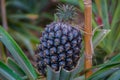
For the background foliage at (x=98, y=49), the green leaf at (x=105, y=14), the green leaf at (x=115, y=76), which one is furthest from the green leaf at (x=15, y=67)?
the green leaf at (x=105, y=14)

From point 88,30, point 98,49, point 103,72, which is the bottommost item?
point 98,49

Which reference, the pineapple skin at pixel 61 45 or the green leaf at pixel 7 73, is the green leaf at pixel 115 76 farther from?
the green leaf at pixel 7 73

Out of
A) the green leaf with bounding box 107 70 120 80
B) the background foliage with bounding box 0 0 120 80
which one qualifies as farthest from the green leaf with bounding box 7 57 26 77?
the green leaf with bounding box 107 70 120 80

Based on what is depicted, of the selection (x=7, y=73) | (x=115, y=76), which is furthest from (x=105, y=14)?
(x=7, y=73)

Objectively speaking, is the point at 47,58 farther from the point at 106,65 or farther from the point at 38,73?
the point at 106,65

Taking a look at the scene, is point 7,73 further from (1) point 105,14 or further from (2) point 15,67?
(1) point 105,14

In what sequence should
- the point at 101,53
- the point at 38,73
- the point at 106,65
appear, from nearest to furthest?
the point at 106,65
the point at 38,73
the point at 101,53

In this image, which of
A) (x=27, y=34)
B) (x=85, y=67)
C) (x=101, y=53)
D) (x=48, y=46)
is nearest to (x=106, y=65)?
(x=85, y=67)
